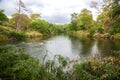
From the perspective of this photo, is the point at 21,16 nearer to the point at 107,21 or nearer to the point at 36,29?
the point at 36,29

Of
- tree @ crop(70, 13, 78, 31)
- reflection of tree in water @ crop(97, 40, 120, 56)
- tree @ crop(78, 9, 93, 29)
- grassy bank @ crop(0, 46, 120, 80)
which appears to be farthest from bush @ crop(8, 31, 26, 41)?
tree @ crop(70, 13, 78, 31)

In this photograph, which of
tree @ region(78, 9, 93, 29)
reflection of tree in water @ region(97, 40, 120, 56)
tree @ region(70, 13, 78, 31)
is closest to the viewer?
reflection of tree in water @ region(97, 40, 120, 56)

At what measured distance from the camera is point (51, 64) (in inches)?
331

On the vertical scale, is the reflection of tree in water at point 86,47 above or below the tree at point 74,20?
below

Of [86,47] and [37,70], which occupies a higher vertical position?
[37,70]

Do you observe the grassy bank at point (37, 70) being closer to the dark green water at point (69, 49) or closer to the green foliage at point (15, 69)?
the green foliage at point (15, 69)

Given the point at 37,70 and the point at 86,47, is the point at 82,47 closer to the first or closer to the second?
the point at 86,47

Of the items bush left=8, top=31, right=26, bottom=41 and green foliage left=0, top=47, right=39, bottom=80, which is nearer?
green foliage left=0, top=47, right=39, bottom=80

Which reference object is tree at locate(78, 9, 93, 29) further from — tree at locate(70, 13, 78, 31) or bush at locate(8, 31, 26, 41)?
bush at locate(8, 31, 26, 41)

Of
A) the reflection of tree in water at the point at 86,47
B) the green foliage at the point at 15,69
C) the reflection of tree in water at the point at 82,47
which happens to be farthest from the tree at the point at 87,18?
the green foliage at the point at 15,69

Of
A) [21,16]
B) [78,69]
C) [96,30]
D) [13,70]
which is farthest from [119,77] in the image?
[96,30]

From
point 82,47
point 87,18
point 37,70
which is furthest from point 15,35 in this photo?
point 87,18

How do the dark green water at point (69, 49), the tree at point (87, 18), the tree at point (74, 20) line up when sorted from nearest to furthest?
the dark green water at point (69, 49), the tree at point (87, 18), the tree at point (74, 20)

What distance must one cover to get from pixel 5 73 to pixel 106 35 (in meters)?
43.4
